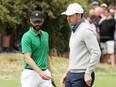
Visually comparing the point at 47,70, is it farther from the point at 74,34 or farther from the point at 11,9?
the point at 11,9

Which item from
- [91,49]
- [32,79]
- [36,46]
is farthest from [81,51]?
[32,79]

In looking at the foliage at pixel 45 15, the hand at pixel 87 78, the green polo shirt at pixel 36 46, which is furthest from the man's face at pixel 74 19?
the foliage at pixel 45 15

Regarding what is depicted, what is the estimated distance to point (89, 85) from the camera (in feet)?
22.2

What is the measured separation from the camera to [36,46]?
764 centimetres

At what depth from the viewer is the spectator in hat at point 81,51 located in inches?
263

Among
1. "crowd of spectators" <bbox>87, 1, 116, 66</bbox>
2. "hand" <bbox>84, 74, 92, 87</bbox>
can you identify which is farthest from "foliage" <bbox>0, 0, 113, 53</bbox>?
"hand" <bbox>84, 74, 92, 87</bbox>

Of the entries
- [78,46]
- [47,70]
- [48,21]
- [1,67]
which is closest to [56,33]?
[48,21]

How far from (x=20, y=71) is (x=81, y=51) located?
7483mm

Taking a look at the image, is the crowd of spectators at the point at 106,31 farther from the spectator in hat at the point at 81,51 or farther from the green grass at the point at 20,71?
the spectator in hat at the point at 81,51

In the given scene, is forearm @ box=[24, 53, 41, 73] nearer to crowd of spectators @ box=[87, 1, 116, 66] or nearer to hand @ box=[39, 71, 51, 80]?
hand @ box=[39, 71, 51, 80]

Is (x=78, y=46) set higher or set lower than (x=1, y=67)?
higher

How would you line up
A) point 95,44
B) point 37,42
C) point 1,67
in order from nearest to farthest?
point 95,44
point 37,42
point 1,67

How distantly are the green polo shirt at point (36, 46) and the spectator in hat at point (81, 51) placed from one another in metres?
0.87

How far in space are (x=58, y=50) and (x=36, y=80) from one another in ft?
32.0
